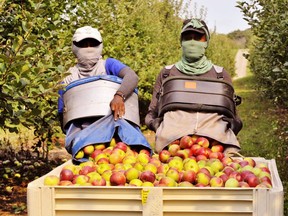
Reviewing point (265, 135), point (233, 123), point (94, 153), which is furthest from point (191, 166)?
point (265, 135)

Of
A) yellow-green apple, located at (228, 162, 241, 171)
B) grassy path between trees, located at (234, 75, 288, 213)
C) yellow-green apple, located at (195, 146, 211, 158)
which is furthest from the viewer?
grassy path between trees, located at (234, 75, 288, 213)

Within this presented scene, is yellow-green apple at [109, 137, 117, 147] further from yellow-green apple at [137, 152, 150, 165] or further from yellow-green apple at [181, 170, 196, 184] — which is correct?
yellow-green apple at [181, 170, 196, 184]

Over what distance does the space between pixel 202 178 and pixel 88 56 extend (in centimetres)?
168

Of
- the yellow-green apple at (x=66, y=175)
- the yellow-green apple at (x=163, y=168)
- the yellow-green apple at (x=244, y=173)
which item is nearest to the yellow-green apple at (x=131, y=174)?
the yellow-green apple at (x=163, y=168)

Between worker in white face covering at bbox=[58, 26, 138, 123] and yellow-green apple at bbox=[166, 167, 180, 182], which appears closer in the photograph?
yellow-green apple at bbox=[166, 167, 180, 182]

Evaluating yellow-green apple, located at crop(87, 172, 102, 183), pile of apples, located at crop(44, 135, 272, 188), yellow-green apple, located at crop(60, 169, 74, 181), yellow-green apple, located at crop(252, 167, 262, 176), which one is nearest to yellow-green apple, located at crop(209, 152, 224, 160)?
pile of apples, located at crop(44, 135, 272, 188)

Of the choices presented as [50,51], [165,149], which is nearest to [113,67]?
[165,149]

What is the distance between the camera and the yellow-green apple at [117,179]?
3.47 m

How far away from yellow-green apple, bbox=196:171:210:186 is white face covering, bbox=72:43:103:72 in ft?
5.30

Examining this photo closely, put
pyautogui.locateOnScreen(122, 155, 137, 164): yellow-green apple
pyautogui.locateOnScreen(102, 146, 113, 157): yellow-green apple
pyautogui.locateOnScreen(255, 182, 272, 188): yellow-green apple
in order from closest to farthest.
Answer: pyautogui.locateOnScreen(255, 182, 272, 188): yellow-green apple
pyautogui.locateOnScreen(122, 155, 137, 164): yellow-green apple
pyautogui.locateOnScreen(102, 146, 113, 157): yellow-green apple

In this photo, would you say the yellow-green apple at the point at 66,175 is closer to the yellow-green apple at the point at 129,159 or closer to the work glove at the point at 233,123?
the yellow-green apple at the point at 129,159

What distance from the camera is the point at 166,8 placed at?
20.3 m

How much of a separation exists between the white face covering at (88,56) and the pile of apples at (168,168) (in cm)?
74

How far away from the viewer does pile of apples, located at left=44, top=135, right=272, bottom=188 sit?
3463 millimetres
